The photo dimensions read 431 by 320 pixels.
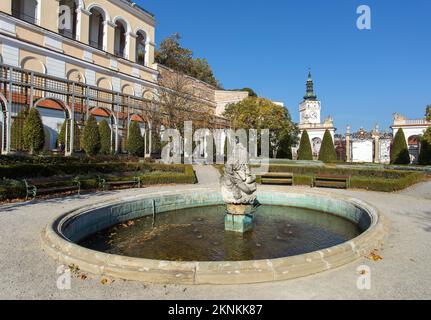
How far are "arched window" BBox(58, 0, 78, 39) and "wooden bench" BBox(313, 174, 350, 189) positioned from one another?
101 ft

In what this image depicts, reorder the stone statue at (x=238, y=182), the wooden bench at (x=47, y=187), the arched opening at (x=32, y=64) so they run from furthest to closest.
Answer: the arched opening at (x=32, y=64) < the wooden bench at (x=47, y=187) < the stone statue at (x=238, y=182)

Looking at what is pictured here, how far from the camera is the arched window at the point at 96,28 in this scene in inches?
1491

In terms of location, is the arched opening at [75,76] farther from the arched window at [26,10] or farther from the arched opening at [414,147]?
the arched opening at [414,147]

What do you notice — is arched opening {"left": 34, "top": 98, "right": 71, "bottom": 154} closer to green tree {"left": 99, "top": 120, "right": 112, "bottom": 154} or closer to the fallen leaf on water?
green tree {"left": 99, "top": 120, "right": 112, "bottom": 154}

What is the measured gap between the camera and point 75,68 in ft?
105

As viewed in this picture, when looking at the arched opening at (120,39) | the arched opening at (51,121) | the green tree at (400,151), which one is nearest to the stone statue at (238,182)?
the arched opening at (51,121)

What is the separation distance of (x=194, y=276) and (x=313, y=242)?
16.1 feet

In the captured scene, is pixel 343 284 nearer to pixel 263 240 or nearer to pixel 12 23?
pixel 263 240

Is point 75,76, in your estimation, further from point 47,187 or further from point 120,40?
point 47,187

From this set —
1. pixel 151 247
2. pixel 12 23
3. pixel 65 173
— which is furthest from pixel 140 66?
pixel 151 247

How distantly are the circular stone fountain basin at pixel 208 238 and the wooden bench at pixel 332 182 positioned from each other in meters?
4.33

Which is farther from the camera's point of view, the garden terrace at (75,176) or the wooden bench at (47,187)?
the garden terrace at (75,176)

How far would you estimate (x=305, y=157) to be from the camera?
3859 cm

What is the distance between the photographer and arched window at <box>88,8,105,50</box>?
124 ft
